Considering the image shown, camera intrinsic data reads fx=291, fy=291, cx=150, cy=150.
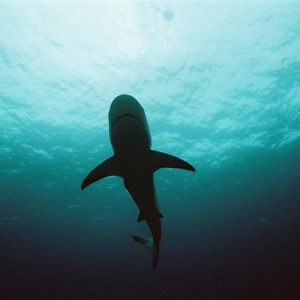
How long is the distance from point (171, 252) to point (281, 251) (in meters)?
14.0

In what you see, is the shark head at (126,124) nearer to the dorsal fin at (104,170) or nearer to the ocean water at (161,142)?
the dorsal fin at (104,170)

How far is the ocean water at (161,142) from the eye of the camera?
1233 cm

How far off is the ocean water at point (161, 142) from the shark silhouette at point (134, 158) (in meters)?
8.31

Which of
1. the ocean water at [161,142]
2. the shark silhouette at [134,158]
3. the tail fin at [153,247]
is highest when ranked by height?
the ocean water at [161,142]

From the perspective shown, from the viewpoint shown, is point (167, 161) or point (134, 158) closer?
point (134, 158)

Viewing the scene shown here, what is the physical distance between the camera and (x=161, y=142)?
63.9 feet

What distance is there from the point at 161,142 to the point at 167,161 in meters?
14.1

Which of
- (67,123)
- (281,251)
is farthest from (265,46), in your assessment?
(281,251)

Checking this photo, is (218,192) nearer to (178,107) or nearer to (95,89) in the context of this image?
(178,107)

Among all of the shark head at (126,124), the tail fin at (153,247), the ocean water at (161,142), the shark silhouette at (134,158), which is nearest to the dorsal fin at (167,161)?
the shark silhouette at (134,158)

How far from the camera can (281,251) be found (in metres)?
36.6

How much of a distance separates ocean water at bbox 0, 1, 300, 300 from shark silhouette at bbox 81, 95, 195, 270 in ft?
27.3

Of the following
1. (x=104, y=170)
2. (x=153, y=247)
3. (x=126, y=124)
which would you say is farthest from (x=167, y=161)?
(x=153, y=247)

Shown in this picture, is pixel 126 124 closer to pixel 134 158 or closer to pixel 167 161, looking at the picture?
pixel 134 158
